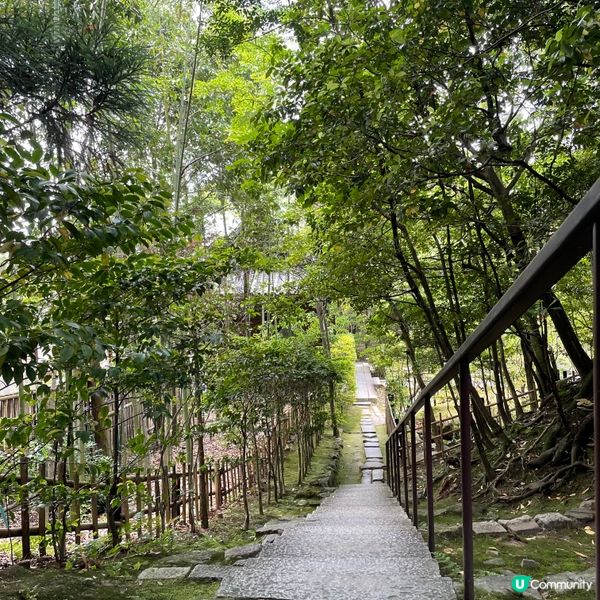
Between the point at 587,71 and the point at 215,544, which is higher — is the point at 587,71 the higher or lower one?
the higher one

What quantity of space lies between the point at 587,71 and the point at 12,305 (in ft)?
10.2

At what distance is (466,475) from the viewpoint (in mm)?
1549

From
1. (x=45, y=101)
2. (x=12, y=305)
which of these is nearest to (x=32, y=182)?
(x=12, y=305)

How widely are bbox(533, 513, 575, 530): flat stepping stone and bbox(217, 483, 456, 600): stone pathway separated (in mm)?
1402

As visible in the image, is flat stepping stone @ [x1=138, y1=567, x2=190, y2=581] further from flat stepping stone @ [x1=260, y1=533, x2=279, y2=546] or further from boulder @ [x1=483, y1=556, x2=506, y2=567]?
boulder @ [x1=483, y1=556, x2=506, y2=567]

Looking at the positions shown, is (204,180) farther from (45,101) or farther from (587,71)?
(587,71)

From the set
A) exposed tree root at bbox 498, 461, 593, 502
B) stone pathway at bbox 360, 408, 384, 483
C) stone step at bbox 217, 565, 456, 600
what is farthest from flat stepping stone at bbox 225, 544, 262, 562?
stone pathway at bbox 360, 408, 384, 483

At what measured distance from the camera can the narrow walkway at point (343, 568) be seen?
1.76m

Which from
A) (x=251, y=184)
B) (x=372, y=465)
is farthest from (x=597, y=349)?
(x=372, y=465)

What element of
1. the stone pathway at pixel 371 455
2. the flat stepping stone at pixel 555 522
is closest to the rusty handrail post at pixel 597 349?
the flat stepping stone at pixel 555 522

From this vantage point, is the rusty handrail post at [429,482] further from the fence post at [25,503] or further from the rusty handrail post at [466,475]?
the fence post at [25,503]

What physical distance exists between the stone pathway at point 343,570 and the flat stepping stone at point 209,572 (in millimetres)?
350

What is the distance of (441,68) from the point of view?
9.64 ft
